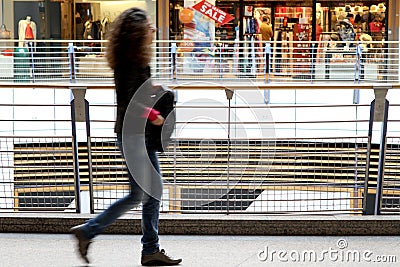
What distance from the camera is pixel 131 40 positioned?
16.2 ft

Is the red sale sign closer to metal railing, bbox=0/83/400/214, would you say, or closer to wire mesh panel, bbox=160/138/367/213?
metal railing, bbox=0/83/400/214

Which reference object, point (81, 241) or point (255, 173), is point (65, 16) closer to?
point (255, 173)

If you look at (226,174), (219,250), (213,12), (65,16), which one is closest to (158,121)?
(219,250)

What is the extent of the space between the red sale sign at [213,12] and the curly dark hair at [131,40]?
16.1 m

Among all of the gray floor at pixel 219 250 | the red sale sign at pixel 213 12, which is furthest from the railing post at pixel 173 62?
the gray floor at pixel 219 250

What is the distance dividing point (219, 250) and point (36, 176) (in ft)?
6.44

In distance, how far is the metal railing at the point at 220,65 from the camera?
18658mm

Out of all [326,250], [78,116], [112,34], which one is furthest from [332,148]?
[112,34]

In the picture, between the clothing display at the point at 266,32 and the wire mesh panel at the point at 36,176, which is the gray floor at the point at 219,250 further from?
the clothing display at the point at 266,32

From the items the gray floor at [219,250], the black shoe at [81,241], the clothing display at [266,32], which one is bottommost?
the gray floor at [219,250]

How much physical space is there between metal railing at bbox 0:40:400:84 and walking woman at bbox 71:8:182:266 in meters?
13.1

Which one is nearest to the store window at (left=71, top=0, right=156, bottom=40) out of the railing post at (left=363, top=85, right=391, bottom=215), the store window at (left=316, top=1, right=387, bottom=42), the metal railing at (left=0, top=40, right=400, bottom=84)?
the metal railing at (left=0, top=40, right=400, bottom=84)

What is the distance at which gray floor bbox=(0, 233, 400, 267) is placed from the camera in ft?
17.8

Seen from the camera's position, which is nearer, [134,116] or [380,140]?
[134,116]
